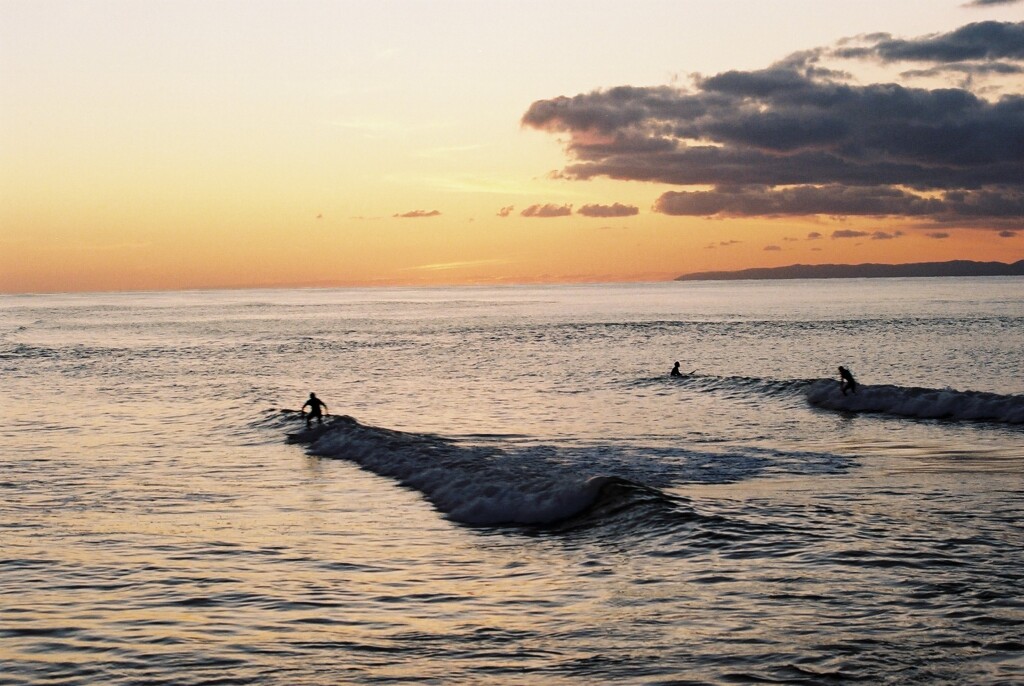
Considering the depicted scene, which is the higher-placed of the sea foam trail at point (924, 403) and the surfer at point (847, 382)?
the surfer at point (847, 382)

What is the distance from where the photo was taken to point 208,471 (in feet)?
85.9

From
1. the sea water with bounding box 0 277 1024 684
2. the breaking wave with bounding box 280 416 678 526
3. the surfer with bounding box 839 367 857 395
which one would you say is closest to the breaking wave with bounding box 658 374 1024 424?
the sea water with bounding box 0 277 1024 684

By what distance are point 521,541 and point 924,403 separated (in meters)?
25.4

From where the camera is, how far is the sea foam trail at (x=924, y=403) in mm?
34812

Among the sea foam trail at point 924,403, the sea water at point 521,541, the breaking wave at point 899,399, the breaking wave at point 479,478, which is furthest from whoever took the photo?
the breaking wave at point 899,399

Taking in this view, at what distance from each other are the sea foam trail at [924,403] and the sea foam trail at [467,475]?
1825cm

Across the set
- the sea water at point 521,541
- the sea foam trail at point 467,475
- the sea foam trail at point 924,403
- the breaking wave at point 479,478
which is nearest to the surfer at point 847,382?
the sea foam trail at point 924,403

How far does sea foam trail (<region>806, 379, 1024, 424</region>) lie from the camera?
34.8 m

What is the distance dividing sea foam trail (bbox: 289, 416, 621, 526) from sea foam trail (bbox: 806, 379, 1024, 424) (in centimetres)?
1825

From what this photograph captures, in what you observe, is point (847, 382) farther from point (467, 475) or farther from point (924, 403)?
point (467, 475)

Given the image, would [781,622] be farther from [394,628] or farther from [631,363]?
[631,363]

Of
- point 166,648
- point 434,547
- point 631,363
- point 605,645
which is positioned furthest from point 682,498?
point 631,363

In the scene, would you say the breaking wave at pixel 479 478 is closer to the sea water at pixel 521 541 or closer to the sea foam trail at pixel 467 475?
the sea foam trail at pixel 467 475

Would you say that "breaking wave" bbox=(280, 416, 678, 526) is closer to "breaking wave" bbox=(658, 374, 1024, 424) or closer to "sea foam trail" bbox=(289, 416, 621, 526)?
"sea foam trail" bbox=(289, 416, 621, 526)
